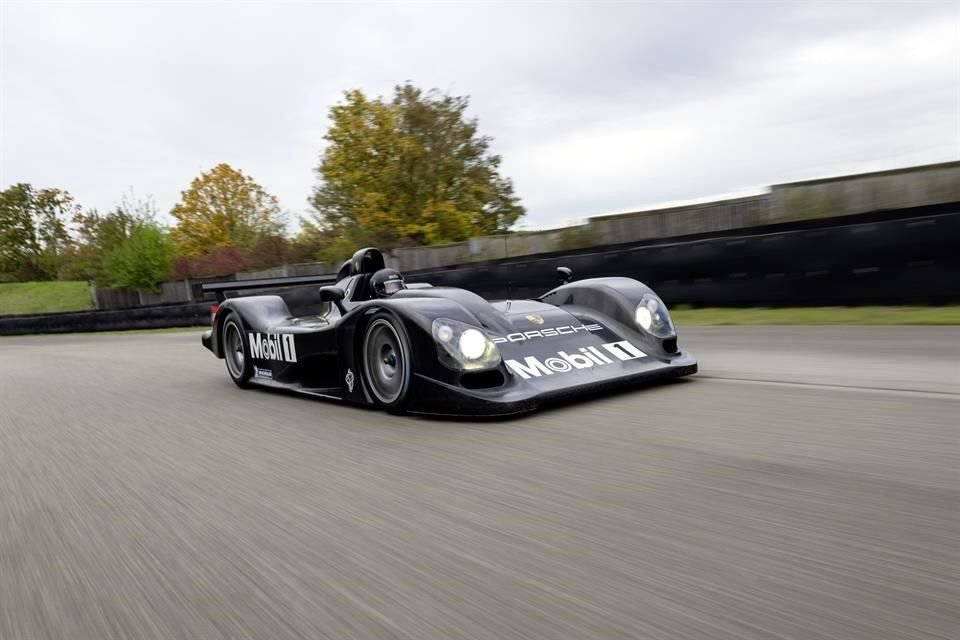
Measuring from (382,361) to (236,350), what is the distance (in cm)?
265

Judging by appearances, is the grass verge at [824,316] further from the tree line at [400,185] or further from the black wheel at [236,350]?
the tree line at [400,185]

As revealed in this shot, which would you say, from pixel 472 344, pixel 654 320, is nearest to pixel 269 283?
pixel 472 344

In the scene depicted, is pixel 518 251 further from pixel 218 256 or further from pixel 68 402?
pixel 218 256

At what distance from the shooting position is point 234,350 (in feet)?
22.7

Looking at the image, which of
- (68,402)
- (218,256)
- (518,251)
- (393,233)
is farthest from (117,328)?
(218,256)

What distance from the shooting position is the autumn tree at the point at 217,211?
5416 centimetres

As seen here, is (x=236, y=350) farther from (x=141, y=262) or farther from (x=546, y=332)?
(x=141, y=262)

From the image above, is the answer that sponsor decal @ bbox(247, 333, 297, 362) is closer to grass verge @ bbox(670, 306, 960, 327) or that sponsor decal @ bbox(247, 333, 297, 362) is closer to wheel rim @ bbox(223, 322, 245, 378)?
wheel rim @ bbox(223, 322, 245, 378)

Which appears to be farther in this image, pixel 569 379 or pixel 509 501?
pixel 569 379

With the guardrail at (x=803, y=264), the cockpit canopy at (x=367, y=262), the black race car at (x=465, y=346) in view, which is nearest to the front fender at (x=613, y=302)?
the black race car at (x=465, y=346)

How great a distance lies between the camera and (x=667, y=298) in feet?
35.3

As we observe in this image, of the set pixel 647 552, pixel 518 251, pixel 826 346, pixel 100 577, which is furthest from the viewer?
pixel 518 251

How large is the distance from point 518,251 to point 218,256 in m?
30.0

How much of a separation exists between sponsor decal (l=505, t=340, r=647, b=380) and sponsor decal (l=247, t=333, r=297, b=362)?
2.06m
